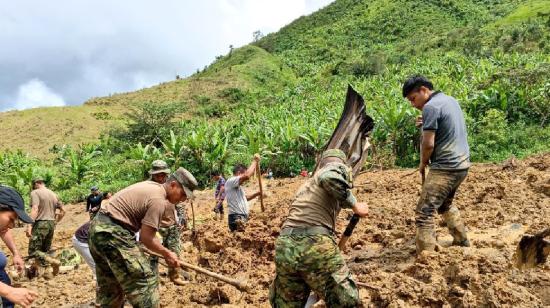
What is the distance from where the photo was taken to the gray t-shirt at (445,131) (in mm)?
4402

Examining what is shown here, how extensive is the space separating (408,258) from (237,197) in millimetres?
2978

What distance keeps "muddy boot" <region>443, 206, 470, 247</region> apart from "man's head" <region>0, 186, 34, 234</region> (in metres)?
3.75

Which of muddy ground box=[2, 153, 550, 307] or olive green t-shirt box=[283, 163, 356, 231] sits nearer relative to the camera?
olive green t-shirt box=[283, 163, 356, 231]

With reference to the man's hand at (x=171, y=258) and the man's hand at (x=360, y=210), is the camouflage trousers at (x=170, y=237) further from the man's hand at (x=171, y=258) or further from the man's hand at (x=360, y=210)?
the man's hand at (x=360, y=210)

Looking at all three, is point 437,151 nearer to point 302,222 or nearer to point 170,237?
point 302,222

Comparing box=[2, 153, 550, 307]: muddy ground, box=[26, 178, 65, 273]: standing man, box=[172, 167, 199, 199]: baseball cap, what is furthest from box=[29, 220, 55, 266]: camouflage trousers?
box=[172, 167, 199, 199]: baseball cap

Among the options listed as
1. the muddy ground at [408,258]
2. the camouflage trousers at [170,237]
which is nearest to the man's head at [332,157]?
the muddy ground at [408,258]

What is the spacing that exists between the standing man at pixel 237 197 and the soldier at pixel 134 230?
2892 mm

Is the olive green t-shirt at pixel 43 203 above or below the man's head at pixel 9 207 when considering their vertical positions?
below

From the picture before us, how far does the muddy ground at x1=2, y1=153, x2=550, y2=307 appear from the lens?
3738 millimetres

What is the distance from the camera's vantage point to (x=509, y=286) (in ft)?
11.8

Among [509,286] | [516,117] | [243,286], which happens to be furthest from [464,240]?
[516,117]

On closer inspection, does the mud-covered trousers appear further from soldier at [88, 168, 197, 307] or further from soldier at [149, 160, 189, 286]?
soldier at [149, 160, 189, 286]

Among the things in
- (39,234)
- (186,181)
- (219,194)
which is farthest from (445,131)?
(39,234)
